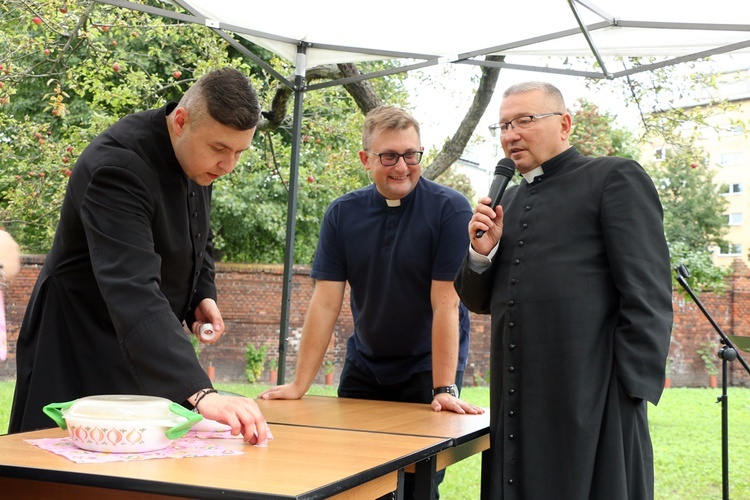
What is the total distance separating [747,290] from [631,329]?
14.4 metres

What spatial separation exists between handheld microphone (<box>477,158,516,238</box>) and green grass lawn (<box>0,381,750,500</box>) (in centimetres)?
507

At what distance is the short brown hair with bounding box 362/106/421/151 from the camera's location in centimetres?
325

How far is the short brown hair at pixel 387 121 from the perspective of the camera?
128 inches

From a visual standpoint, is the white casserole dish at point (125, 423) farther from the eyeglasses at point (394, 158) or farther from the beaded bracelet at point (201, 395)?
the eyeglasses at point (394, 158)

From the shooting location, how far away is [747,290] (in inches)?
609

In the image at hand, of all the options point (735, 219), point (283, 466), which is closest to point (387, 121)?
point (283, 466)

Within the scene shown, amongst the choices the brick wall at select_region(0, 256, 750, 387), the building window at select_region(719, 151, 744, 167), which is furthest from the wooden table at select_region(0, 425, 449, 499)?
the building window at select_region(719, 151, 744, 167)

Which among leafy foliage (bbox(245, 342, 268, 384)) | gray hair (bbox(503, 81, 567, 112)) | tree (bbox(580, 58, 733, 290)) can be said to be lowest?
leafy foliage (bbox(245, 342, 268, 384))

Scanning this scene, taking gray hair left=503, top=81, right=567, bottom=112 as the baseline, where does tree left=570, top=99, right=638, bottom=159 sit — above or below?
above

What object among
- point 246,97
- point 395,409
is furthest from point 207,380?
point 395,409

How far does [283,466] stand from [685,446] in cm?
914

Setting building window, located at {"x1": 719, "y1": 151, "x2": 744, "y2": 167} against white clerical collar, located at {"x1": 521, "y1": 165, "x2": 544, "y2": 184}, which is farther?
building window, located at {"x1": 719, "y1": 151, "x2": 744, "y2": 167}

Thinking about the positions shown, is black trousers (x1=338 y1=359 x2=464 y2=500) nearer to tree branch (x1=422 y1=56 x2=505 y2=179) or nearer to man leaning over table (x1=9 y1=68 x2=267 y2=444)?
man leaning over table (x1=9 y1=68 x2=267 y2=444)

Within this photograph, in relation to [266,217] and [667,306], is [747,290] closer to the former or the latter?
[266,217]
